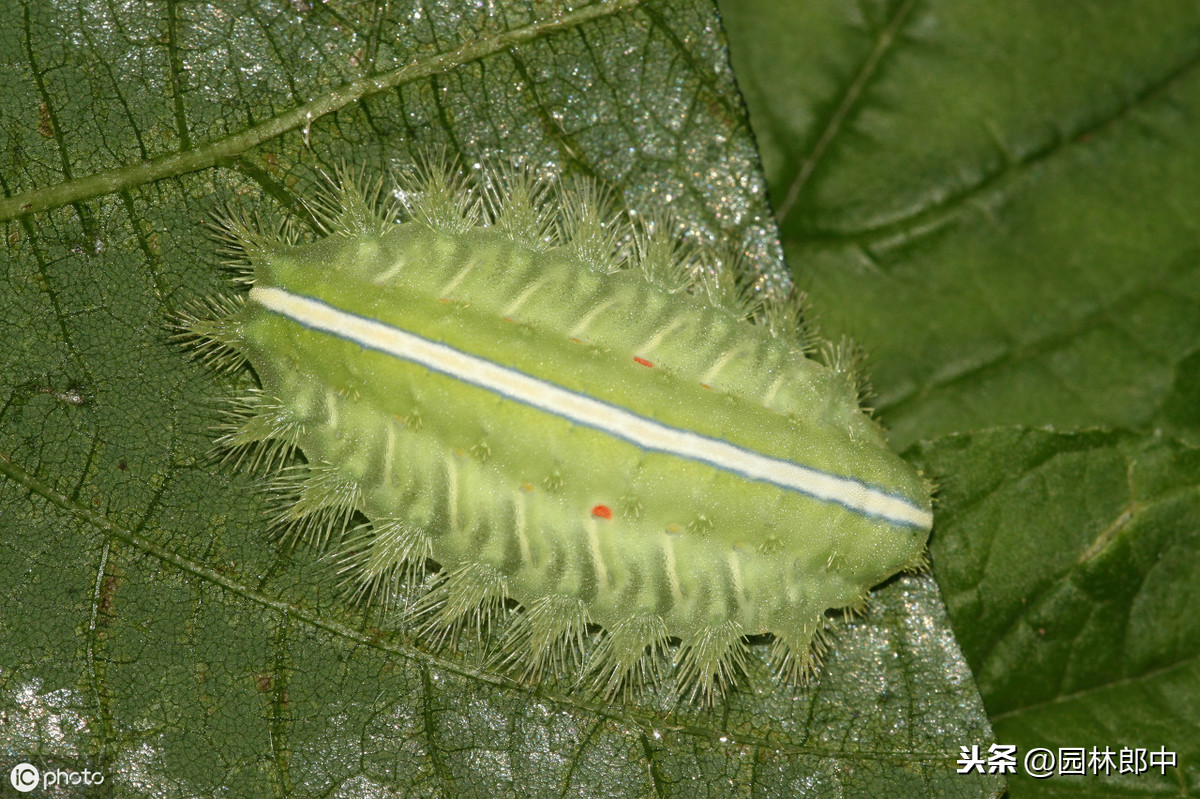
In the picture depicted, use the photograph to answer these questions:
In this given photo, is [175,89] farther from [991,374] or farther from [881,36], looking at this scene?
[991,374]

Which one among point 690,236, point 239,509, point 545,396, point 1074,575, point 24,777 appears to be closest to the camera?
point 545,396

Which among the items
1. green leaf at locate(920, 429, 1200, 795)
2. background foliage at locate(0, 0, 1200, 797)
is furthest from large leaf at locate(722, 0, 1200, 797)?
green leaf at locate(920, 429, 1200, 795)

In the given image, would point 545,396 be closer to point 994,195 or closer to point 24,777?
point 24,777

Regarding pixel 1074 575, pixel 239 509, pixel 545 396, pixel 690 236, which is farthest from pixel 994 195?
pixel 239 509

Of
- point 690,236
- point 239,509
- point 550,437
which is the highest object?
point 690,236

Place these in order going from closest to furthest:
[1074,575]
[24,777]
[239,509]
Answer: [24,777], [239,509], [1074,575]

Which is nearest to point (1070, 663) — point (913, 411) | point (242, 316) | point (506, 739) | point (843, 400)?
point (913, 411)

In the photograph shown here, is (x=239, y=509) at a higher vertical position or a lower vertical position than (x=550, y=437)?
lower
